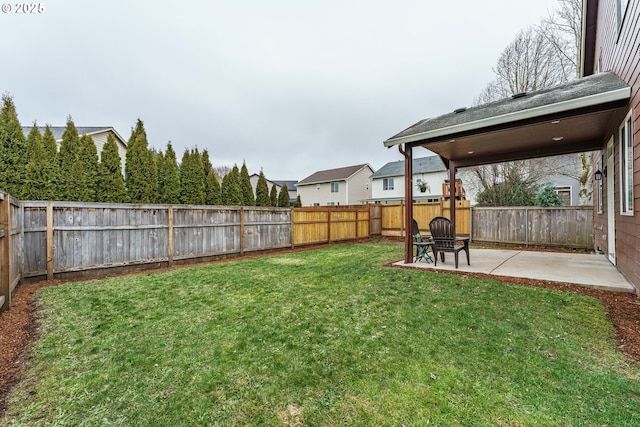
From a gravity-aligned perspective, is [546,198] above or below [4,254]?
above

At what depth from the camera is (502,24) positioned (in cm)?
1156

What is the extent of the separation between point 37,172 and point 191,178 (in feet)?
11.8

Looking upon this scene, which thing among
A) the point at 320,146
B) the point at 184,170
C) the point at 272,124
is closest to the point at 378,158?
the point at 320,146

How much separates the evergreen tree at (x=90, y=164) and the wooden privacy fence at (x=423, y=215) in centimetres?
1003

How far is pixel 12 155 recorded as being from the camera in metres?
5.50

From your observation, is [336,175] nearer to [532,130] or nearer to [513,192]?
[513,192]

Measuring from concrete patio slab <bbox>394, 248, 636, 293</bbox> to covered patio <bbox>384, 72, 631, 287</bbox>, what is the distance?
2 centimetres

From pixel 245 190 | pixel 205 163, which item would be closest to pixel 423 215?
pixel 245 190

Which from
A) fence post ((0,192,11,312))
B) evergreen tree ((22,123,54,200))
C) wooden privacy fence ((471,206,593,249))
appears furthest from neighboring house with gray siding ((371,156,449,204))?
fence post ((0,192,11,312))

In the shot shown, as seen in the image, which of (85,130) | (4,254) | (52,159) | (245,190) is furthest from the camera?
(85,130)

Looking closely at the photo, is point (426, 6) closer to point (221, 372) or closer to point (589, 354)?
point (589, 354)

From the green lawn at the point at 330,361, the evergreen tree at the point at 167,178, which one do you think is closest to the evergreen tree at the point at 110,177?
the evergreen tree at the point at 167,178

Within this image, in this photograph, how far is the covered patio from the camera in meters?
4.15

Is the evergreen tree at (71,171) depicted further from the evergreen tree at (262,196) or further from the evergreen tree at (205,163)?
the evergreen tree at (262,196)
